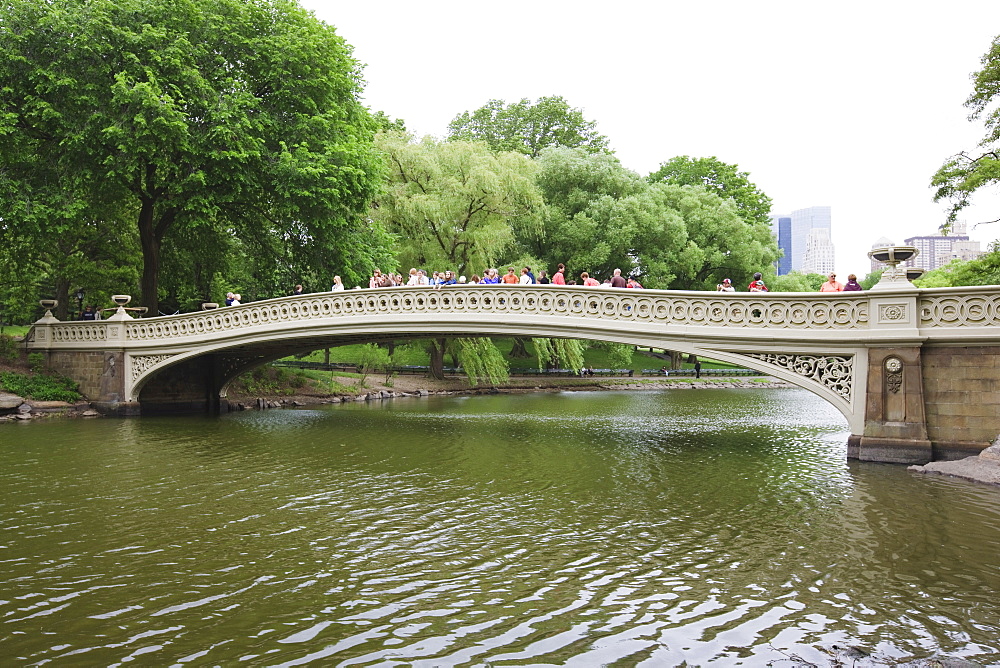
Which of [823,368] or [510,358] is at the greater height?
[510,358]

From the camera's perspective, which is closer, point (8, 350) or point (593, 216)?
point (8, 350)

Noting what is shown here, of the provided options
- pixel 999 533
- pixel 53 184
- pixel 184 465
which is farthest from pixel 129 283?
pixel 999 533

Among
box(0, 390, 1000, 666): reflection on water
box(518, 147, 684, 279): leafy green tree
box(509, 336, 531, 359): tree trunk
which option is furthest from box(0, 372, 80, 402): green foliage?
box(509, 336, 531, 359): tree trunk

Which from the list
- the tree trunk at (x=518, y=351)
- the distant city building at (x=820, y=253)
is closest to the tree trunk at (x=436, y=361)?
the tree trunk at (x=518, y=351)

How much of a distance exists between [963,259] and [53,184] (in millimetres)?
24156

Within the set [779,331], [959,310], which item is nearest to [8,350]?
[779,331]

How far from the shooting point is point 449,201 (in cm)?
Result: 2497

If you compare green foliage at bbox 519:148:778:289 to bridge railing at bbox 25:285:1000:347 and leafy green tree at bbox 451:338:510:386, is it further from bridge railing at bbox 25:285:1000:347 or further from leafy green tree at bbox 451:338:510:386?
bridge railing at bbox 25:285:1000:347

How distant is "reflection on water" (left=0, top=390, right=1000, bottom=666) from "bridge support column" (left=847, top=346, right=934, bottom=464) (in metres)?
0.50

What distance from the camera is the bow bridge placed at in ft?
35.8

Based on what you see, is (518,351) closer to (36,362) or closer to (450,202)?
(450,202)

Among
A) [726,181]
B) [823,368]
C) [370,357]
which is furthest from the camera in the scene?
[726,181]

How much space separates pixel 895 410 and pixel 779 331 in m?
1.96

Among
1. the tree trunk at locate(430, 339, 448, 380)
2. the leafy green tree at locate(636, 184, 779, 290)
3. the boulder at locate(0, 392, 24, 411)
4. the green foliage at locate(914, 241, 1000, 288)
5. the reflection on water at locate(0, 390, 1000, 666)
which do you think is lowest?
the reflection on water at locate(0, 390, 1000, 666)
